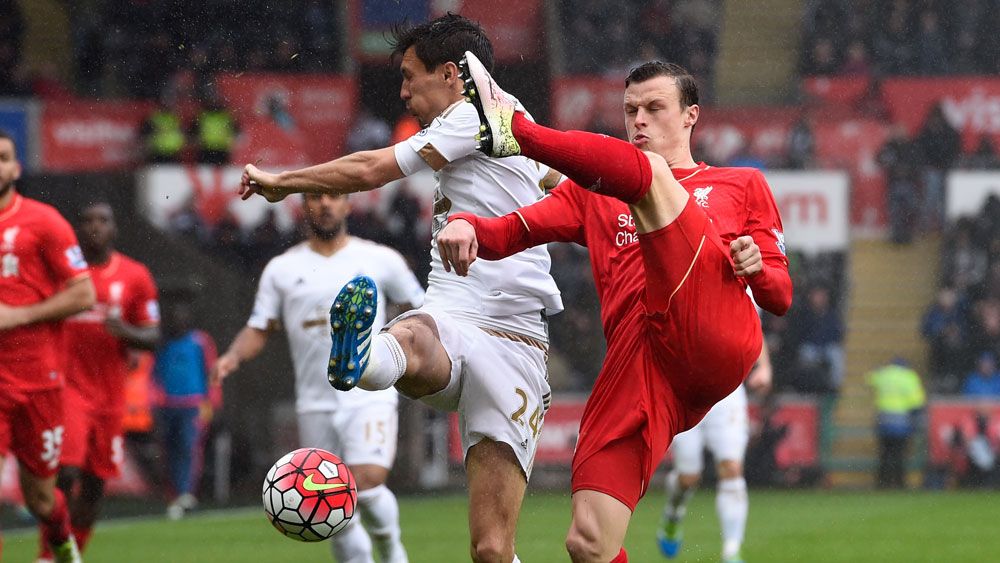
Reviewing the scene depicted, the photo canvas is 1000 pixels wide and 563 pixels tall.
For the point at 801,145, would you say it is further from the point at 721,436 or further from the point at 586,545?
the point at 586,545

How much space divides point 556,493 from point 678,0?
8673 mm

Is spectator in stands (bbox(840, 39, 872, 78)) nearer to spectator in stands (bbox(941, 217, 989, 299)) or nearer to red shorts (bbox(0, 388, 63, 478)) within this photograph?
spectator in stands (bbox(941, 217, 989, 299))

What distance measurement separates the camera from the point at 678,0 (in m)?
20.0

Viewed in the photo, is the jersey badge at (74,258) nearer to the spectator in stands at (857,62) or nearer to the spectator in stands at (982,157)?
the spectator in stands at (982,157)

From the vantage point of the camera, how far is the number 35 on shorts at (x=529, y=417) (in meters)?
4.99

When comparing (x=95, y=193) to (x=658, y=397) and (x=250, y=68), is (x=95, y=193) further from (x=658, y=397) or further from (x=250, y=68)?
(x=658, y=397)

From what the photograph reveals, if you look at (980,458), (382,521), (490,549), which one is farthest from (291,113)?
(490,549)

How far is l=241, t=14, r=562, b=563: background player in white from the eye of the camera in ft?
15.2

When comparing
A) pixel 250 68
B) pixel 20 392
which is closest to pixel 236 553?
pixel 20 392

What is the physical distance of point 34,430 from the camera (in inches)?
258

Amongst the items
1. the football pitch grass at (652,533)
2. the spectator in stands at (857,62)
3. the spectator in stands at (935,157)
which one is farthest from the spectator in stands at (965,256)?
the football pitch grass at (652,533)

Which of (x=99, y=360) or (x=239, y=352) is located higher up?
(x=239, y=352)

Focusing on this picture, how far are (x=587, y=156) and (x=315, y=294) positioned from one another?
11.4 ft

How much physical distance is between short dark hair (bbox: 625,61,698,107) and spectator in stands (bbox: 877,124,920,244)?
13.3m
